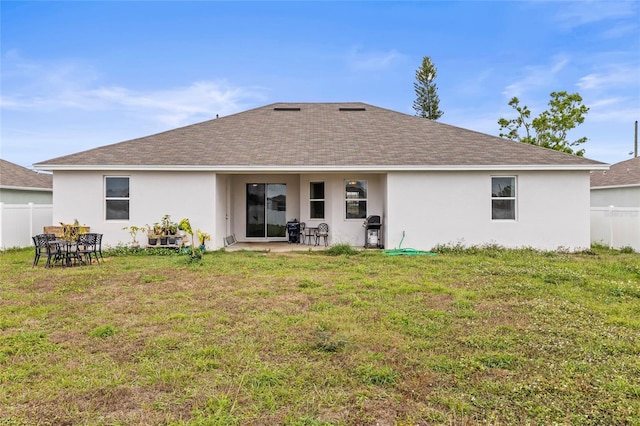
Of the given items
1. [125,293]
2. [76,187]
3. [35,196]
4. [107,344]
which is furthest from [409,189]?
[35,196]

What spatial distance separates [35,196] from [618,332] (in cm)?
2122

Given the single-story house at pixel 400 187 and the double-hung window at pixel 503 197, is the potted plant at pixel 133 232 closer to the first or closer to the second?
Answer: the single-story house at pixel 400 187

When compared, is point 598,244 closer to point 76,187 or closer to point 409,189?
point 409,189

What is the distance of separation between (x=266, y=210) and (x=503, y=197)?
28.0 feet

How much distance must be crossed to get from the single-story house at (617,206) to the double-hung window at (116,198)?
16.1m

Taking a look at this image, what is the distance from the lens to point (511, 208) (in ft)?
38.4

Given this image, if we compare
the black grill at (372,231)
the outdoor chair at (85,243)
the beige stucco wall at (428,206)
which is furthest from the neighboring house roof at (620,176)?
the outdoor chair at (85,243)

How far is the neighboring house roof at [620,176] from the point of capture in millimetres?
15250

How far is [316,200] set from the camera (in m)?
13.3

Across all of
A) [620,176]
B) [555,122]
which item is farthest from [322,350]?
[555,122]

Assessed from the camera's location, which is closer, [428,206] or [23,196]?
[428,206]

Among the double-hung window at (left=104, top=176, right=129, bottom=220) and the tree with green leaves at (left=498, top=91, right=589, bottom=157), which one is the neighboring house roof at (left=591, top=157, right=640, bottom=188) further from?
the double-hung window at (left=104, top=176, right=129, bottom=220)

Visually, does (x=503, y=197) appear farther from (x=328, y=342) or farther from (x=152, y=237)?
(x=152, y=237)

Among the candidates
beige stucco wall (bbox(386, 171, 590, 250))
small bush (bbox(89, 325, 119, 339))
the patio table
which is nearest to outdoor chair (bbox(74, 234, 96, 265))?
the patio table
